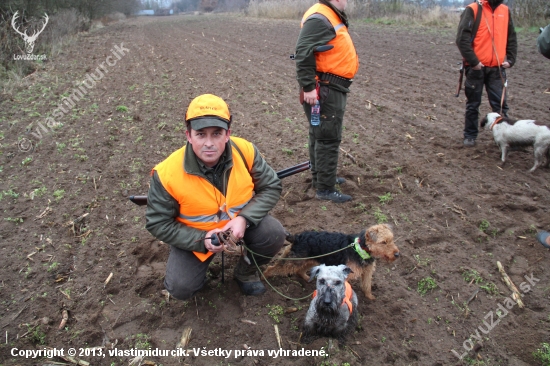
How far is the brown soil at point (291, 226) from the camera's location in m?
3.29

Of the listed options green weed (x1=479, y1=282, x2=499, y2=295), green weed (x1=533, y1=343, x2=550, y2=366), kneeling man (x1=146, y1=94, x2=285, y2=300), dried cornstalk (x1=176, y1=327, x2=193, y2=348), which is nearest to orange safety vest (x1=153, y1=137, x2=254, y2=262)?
kneeling man (x1=146, y1=94, x2=285, y2=300)

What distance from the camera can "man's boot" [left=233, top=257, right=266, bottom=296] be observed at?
12.2ft

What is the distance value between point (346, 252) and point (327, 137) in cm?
172

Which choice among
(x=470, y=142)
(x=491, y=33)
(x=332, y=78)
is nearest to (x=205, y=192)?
(x=332, y=78)

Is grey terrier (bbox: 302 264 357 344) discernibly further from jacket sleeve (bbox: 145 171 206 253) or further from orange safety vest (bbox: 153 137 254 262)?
jacket sleeve (bbox: 145 171 206 253)

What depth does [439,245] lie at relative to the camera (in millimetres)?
4312

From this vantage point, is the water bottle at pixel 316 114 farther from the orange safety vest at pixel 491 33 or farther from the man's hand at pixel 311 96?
the orange safety vest at pixel 491 33

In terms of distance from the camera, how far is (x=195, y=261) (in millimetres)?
3447

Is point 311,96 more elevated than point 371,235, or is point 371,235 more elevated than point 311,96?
point 311,96

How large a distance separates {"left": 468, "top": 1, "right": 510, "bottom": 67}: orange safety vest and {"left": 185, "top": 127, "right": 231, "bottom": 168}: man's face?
4.85 meters

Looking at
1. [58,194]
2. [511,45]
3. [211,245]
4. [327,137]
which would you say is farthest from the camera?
[511,45]

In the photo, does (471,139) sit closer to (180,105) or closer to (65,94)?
(180,105)

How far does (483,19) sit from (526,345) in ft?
15.9

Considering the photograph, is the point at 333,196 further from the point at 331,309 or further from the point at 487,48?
the point at 487,48
